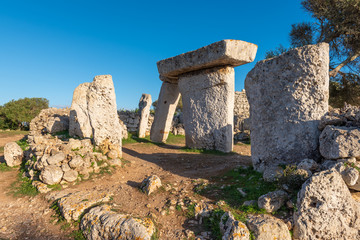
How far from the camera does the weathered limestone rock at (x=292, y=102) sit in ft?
14.6

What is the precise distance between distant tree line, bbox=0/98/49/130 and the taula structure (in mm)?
15045

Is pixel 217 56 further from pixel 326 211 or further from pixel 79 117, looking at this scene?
pixel 79 117

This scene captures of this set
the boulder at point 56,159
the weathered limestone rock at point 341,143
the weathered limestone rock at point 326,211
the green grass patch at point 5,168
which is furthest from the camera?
the green grass patch at point 5,168

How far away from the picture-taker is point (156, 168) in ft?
21.5

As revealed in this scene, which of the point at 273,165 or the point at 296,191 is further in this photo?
the point at 273,165

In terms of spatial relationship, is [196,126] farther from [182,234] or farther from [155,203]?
[182,234]

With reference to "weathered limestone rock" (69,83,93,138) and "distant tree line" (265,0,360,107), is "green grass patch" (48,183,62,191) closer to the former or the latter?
"weathered limestone rock" (69,83,93,138)

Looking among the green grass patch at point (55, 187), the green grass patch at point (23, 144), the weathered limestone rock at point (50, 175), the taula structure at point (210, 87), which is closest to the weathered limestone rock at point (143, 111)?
the taula structure at point (210, 87)

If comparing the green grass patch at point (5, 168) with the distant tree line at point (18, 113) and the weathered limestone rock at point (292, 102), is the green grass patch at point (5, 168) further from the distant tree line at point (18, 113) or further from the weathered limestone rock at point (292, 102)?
the distant tree line at point (18, 113)

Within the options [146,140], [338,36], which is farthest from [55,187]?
[338,36]

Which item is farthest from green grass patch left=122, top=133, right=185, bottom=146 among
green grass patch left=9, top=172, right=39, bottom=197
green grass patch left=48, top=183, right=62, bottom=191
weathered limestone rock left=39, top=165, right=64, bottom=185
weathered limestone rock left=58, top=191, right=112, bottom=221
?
weathered limestone rock left=58, top=191, right=112, bottom=221

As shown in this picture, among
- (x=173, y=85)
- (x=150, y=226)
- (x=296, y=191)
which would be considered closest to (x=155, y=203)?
(x=150, y=226)

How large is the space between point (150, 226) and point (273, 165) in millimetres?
2812

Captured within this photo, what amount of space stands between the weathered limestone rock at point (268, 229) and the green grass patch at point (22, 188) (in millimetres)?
4232
